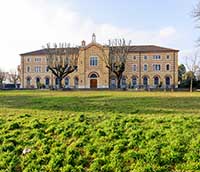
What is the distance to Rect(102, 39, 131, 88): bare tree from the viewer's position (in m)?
56.3

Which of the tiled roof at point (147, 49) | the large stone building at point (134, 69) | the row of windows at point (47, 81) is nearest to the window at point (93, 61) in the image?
the large stone building at point (134, 69)

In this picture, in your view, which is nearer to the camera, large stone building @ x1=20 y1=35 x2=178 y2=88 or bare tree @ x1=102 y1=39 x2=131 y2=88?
bare tree @ x1=102 y1=39 x2=131 y2=88

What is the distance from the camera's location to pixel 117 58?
2393 inches

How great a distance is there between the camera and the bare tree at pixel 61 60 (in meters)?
58.4

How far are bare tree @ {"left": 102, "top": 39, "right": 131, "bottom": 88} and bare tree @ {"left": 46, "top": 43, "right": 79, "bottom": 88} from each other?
8170 millimetres

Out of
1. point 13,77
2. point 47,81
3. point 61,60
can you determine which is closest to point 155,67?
point 61,60

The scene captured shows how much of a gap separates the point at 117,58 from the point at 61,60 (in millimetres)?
12674

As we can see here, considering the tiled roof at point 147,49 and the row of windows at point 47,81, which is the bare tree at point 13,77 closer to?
the row of windows at point 47,81

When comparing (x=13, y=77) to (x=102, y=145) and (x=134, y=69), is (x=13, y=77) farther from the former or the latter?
(x=102, y=145)

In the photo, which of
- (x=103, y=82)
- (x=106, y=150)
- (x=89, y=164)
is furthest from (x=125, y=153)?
(x=103, y=82)

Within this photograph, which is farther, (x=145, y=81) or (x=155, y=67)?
Answer: (x=145, y=81)

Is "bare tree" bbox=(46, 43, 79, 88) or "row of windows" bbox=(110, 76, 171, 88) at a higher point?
"bare tree" bbox=(46, 43, 79, 88)

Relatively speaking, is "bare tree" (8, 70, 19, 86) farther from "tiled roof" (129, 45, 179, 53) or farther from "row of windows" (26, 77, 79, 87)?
"tiled roof" (129, 45, 179, 53)

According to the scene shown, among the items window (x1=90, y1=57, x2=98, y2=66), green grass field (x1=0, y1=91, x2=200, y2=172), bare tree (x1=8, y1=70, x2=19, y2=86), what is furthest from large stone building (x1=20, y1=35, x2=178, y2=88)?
green grass field (x1=0, y1=91, x2=200, y2=172)
